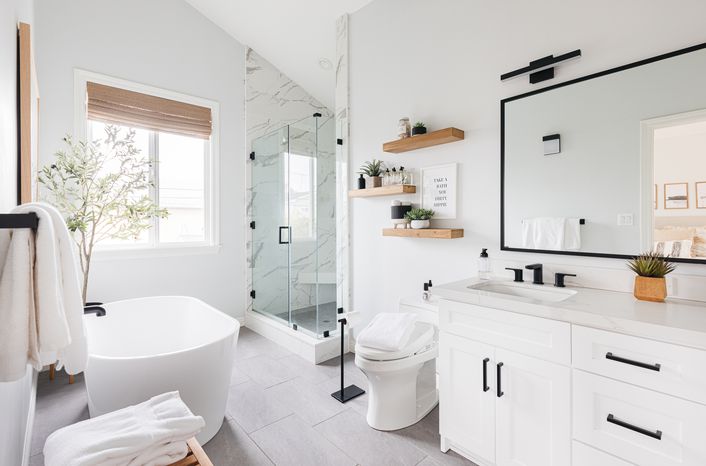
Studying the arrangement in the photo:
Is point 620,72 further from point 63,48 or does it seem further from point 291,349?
point 63,48

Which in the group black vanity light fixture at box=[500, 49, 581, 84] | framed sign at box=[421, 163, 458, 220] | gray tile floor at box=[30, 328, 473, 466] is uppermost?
black vanity light fixture at box=[500, 49, 581, 84]

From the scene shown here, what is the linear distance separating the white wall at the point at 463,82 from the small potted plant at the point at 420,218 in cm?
15

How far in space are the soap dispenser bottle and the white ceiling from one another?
234cm

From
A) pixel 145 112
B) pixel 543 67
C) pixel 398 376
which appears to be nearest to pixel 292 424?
pixel 398 376

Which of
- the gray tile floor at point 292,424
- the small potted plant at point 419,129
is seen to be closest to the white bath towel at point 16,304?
the gray tile floor at point 292,424

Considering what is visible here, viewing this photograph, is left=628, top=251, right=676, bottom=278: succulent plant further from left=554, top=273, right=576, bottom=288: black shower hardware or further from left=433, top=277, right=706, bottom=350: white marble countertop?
left=554, top=273, right=576, bottom=288: black shower hardware

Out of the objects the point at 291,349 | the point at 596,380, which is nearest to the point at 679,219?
the point at 596,380

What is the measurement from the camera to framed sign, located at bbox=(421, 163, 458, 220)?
2.44m

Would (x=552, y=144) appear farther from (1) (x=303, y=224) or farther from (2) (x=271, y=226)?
(2) (x=271, y=226)

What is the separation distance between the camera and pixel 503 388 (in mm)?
1593

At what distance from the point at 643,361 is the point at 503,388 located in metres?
0.55

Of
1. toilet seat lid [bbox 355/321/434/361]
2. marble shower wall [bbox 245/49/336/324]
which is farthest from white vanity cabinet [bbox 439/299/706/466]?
marble shower wall [bbox 245/49/336/324]

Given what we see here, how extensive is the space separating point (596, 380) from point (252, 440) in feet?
5.60

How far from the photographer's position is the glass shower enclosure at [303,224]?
3.34 m
